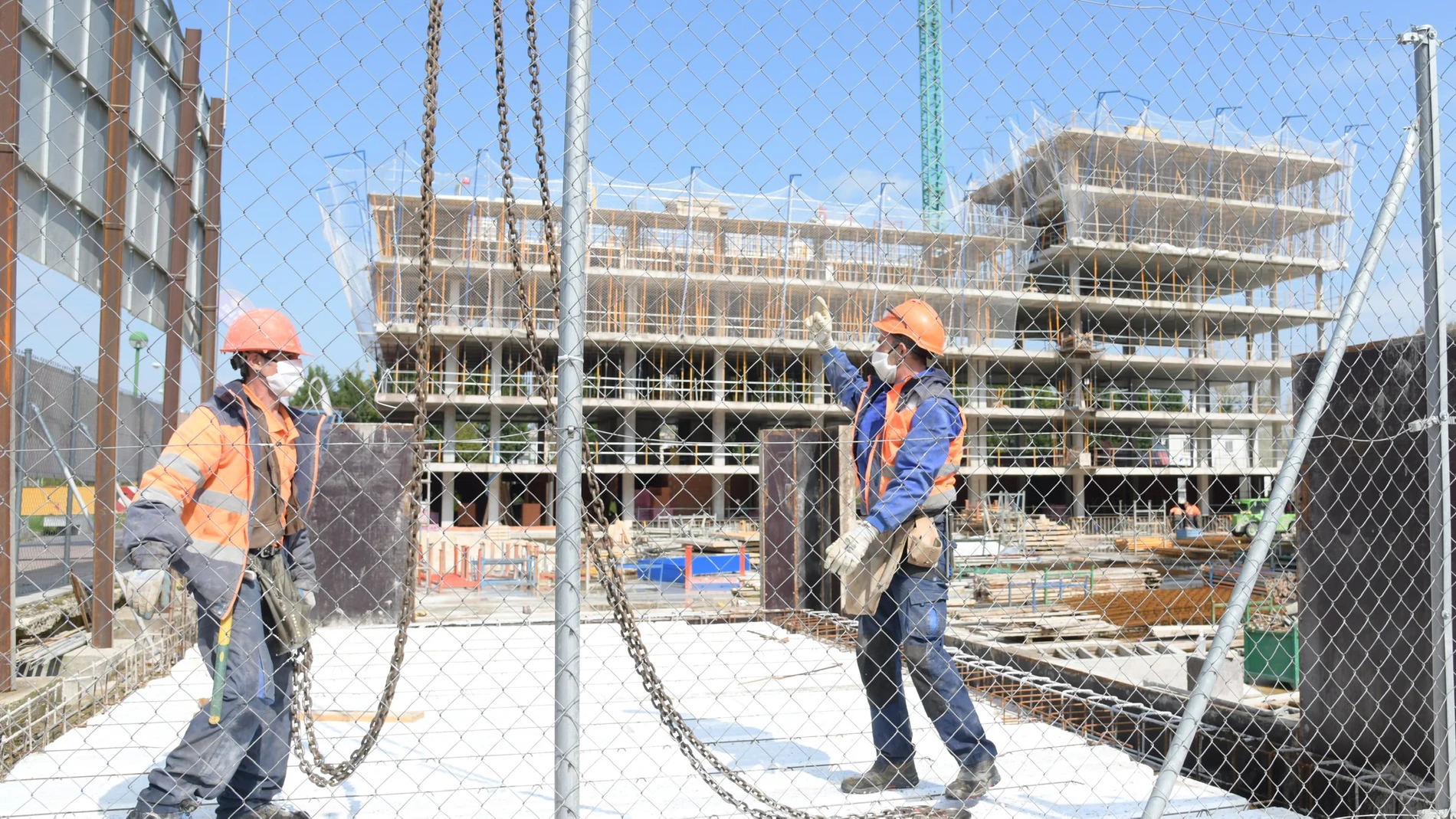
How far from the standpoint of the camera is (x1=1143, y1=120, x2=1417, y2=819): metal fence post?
3.07 m

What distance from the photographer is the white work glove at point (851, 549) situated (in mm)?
3381

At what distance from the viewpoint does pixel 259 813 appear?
332cm

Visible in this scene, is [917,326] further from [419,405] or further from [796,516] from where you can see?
[796,516]

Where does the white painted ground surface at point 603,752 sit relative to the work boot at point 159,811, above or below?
below

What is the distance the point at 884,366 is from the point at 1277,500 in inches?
54.2

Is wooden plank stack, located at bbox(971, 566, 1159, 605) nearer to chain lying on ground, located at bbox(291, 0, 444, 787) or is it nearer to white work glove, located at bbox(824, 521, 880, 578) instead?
white work glove, located at bbox(824, 521, 880, 578)

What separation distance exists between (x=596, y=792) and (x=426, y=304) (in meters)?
2.00

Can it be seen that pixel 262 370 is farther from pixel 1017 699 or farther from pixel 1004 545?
pixel 1004 545

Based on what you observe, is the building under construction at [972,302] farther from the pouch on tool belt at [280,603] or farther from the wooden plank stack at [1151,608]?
the wooden plank stack at [1151,608]

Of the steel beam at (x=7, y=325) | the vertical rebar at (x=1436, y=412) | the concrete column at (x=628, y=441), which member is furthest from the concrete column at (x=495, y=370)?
the vertical rebar at (x=1436, y=412)

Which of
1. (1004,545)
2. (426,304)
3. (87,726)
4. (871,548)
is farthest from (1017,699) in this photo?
(1004,545)

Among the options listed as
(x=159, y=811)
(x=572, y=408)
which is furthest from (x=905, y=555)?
(x=159, y=811)

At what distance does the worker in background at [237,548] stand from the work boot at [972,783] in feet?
7.48

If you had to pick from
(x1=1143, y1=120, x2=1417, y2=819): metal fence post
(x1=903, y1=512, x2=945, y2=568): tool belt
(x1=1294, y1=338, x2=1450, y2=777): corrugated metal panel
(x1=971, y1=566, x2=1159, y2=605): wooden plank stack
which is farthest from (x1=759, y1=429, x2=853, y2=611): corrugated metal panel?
(x1=971, y1=566, x2=1159, y2=605): wooden plank stack
